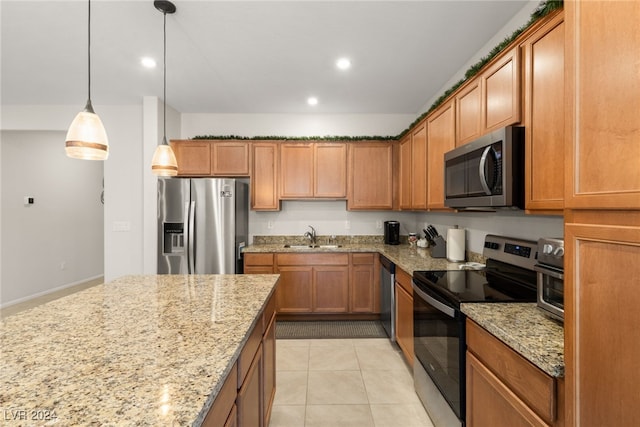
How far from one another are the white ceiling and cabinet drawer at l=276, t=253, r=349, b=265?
1.93 metres

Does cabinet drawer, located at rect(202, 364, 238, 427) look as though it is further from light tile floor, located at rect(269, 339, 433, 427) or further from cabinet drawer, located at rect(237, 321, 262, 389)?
light tile floor, located at rect(269, 339, 433, 427)

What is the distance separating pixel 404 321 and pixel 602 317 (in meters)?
1.97

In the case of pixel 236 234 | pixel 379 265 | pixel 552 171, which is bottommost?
pixel 379 265

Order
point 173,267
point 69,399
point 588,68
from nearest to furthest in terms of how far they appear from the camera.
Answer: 1. point 69,399
2. point 588,68
3. point 173,267

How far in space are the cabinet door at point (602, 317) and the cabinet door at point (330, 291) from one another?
2.80 meters

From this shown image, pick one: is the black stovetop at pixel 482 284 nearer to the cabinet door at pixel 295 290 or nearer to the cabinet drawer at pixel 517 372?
the cabinet drawer at pixel 517 372

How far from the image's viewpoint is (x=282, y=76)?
3037 millimetres

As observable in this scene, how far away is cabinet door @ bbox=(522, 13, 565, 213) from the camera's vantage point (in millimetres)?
1341

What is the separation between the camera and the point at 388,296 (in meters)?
3.12

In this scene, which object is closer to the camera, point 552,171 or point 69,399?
point 69,399

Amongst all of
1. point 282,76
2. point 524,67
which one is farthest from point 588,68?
point 282,76

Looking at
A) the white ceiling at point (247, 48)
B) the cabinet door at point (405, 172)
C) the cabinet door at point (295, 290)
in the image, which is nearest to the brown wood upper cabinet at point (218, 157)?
the white ceiling at point (247, 48)

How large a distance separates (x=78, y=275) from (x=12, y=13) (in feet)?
15.3

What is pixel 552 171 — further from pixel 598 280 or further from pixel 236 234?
pixel 236 234
